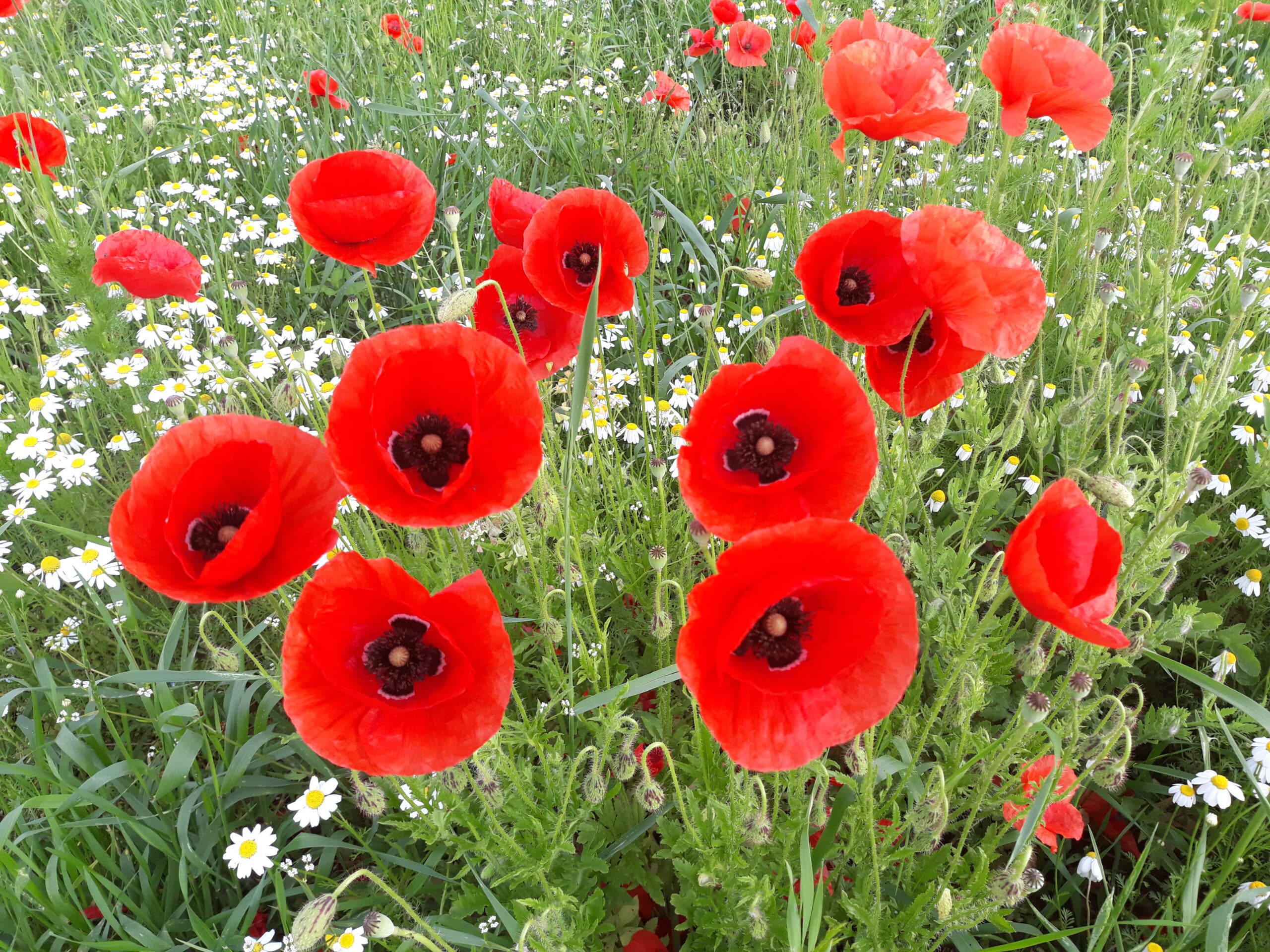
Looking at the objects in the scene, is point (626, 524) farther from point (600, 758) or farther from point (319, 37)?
point (319, 37)

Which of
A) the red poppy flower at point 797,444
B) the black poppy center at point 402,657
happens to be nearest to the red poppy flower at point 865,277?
the red poppy flower at point 797,444

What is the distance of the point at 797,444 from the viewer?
1.35m

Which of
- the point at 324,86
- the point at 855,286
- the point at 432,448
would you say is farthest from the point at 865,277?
the point at 324,86

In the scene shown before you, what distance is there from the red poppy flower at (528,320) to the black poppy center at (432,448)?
0.56 m

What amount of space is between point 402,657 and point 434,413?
0.42 metres

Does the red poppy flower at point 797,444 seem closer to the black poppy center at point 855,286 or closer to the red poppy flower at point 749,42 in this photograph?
the black poppy center at point 855,286

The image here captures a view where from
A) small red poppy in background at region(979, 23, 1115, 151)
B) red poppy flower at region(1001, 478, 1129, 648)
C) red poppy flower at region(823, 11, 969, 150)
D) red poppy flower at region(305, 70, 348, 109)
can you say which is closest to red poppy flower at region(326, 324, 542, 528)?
red poppy flower at region(1001, 478, 1129, 648)

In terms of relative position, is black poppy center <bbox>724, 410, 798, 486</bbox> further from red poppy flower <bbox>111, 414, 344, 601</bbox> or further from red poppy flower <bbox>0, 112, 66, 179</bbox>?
red poppy flower <bbox>0, 112, 66, 179</bbox>

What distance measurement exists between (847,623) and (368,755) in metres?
0.72

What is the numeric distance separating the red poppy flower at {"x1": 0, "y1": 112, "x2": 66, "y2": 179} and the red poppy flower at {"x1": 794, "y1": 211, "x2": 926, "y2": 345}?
9.46 ft

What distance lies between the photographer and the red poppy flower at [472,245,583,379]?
1.96m

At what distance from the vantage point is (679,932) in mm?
2100

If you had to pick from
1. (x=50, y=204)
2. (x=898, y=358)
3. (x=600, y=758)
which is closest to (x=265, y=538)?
(x=600, y=758)

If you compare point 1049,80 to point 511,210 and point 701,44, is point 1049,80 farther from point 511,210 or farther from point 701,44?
point 701,44
